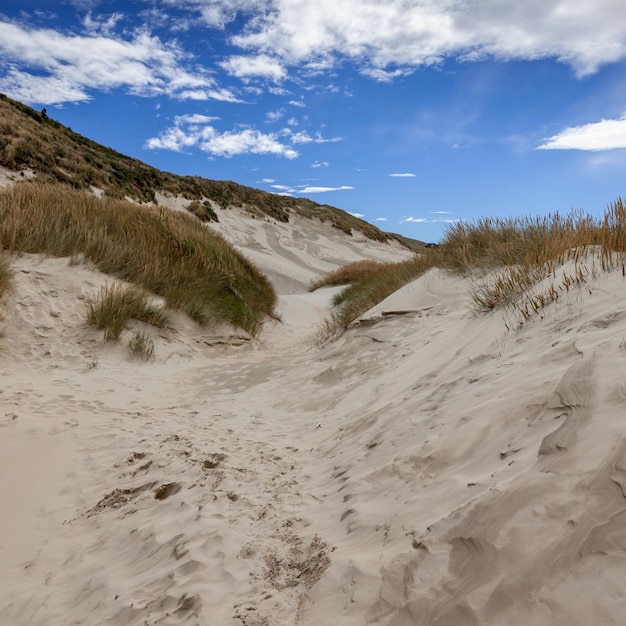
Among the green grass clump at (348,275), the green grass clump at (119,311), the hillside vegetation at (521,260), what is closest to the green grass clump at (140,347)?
the green grass clump at (119,311)

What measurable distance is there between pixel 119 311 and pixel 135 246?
2233mm

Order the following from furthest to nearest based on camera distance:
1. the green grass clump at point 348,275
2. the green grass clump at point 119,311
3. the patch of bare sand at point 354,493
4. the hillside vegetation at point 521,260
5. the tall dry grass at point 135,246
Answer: the green grass clump at point 348,275 → the tall dry grass at point 135,246 → the green grass clump at point 119,311 → the hillside vegetation at point 521,260 → the patch of bare sand at point 354,493

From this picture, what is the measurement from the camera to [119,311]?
7090 mm

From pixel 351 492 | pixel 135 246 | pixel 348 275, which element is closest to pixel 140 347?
pixel 135 246

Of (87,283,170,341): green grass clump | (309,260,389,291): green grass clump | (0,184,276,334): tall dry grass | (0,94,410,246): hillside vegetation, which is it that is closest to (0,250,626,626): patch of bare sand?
(87,283,170,341): green grass clump

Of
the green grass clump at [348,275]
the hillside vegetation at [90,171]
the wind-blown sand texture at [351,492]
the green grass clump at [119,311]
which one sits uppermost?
the hillside vegetation at [90,171]

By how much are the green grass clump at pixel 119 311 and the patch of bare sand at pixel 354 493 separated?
1.62m

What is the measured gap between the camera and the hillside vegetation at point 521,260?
164 inches

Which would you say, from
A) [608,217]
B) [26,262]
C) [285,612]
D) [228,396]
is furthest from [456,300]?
[26,262]

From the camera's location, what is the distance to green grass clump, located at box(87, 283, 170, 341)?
7000 mm

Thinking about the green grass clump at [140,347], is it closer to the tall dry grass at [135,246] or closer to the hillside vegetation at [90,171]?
the tall dry grass at [135,246]

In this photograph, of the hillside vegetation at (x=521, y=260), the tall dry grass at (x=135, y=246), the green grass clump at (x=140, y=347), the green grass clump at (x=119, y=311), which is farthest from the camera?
the tall dry grass at (x=135, y=246)

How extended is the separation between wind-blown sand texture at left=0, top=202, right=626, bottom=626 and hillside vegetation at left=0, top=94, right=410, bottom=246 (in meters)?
14.0

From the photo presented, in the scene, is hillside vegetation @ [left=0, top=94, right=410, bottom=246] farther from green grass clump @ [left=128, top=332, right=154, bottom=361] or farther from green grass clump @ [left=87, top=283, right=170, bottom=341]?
green grass clump @ [left=128, top=332, right=154, bottom=361]
